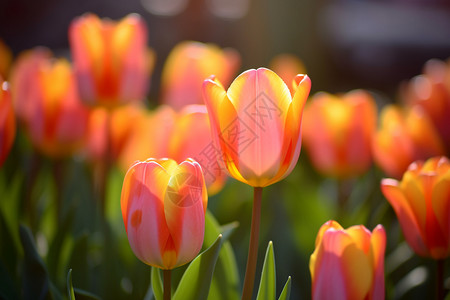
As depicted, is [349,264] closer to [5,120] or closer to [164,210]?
[164,210]

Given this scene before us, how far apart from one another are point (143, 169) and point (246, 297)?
197 millimetres

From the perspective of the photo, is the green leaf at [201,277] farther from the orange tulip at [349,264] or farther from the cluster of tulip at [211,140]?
the orange tulip at [349,264]

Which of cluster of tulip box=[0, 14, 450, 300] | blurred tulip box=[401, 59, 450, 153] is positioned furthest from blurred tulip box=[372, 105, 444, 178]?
blurred tulip box=[401, 59, 450, 153]

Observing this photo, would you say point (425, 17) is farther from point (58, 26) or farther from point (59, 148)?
point (59, 148)

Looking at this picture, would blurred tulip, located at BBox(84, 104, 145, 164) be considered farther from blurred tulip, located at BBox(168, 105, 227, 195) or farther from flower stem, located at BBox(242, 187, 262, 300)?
flower stem, located at BBox(242, 187, 262, 300)

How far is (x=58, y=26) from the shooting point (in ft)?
19.3

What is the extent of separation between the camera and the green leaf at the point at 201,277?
0.68m

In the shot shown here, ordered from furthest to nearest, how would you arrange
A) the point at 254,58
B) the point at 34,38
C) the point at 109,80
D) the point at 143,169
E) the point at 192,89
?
the point at 34,38 → the point at 254,58 → the point at 192,89 → the point at 109,80 → the point at 143,169

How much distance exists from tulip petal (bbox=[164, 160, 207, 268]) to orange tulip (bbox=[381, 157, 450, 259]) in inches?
10.5

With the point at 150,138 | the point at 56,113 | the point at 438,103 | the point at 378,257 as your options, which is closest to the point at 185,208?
the point at 378,257

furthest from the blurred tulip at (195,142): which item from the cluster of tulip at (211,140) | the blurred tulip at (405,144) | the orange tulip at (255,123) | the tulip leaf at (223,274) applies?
the blurred tulip at (405,144)

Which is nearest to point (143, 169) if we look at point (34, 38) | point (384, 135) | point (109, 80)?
point (109, 80)

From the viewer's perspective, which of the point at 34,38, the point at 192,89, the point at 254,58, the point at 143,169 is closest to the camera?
the point at 143,169

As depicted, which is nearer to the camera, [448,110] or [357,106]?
[357,106]
